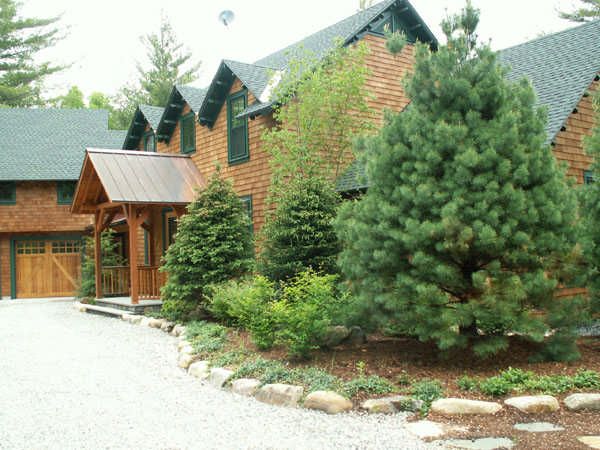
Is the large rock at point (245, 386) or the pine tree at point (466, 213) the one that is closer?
the pine tree at point (466, 213)

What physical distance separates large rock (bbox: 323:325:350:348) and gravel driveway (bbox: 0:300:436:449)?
5.19 feet

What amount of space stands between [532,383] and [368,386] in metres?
1.59

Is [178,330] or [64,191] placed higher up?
[64,191]

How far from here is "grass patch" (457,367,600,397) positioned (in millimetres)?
5965

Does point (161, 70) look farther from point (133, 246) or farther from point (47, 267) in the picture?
point (133, 246)

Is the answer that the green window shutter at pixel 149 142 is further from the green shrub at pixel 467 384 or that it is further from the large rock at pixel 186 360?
the green shrub at pixel 467 384

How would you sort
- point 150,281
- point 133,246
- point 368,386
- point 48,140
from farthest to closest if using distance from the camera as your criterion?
point 48,140 → point 150,281 → point 133,246 → point 368,386

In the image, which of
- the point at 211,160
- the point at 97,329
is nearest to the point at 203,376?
the point at 97,329

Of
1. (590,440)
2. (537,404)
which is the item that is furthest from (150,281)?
(590,440)

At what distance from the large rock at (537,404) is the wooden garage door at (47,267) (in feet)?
70.2

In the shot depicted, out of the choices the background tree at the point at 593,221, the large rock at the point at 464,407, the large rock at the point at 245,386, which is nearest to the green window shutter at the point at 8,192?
the large rock at the point at 245,386

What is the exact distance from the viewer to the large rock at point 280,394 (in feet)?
21.2

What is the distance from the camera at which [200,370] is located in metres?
8.16

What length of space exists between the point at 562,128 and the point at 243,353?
7.37 meters
